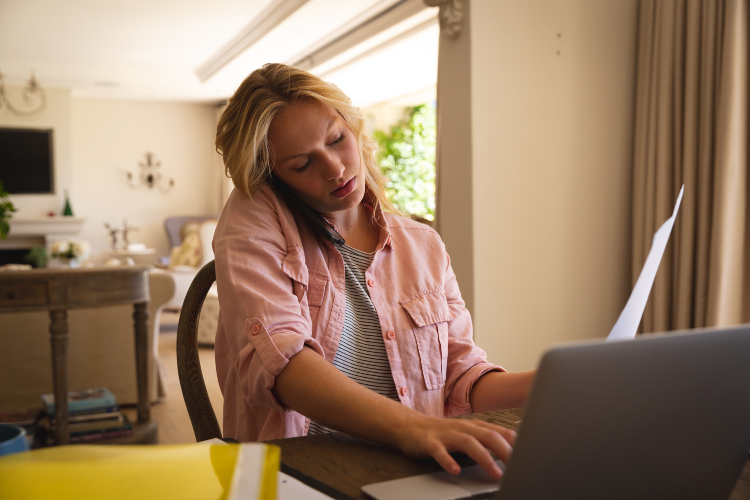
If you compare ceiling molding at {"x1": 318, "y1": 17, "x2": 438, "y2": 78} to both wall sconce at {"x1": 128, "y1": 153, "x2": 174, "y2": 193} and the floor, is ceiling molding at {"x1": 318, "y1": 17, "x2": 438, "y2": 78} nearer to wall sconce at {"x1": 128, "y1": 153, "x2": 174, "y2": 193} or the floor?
the floor

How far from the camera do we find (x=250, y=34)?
593 centimetres

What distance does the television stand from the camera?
25.4ft

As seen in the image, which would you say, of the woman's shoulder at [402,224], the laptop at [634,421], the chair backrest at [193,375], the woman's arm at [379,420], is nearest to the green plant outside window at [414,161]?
the woman's shoulder at [402,224]

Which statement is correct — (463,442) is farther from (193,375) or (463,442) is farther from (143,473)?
(193,375)

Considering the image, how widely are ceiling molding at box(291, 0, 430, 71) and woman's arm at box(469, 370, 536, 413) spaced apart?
12.9 feet

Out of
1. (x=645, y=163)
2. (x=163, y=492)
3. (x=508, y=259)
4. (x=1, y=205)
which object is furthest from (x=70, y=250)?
(x=163, y=492)

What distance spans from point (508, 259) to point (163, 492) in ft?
7.06

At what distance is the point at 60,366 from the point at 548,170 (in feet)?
7.13

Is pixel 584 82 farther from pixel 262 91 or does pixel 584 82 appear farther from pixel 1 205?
pixel 1 205

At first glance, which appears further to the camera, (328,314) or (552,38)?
(552,38)

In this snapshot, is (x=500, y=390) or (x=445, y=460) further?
(x=500, y=390)

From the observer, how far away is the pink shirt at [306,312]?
89 centimetres

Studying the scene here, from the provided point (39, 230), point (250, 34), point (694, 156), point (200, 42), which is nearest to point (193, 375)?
point (694, 156)

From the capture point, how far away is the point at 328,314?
1058 millimetres
